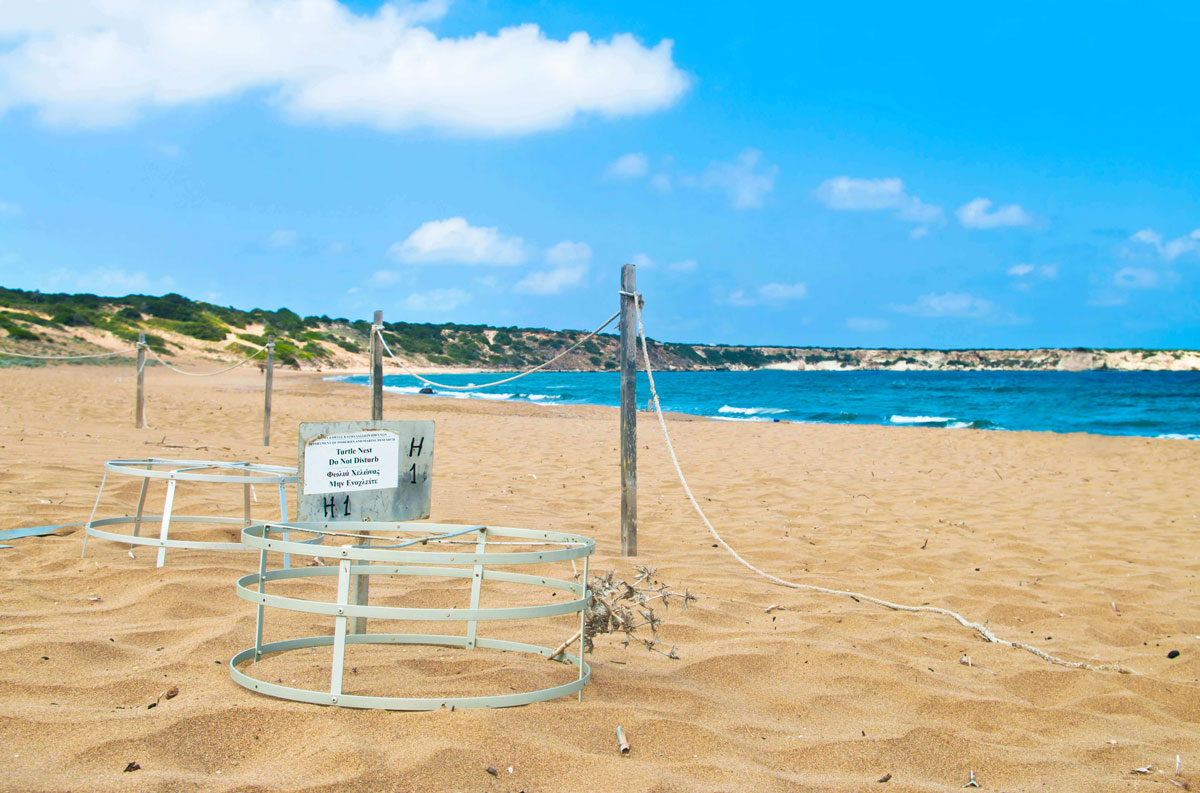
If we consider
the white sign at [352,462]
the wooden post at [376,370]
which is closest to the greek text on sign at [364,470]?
the white sign at [352,462]

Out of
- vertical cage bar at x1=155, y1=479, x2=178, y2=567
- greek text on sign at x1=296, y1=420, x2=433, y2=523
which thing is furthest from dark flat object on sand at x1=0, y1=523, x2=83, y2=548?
greek text on sign at x1=296, y1=420, x2=433, y2=523

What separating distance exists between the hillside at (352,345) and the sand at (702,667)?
306 cm

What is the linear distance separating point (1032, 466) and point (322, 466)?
11.2 m

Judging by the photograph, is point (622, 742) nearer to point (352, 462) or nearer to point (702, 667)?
point (702, 667)

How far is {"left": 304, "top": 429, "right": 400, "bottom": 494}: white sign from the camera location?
2.94 meters

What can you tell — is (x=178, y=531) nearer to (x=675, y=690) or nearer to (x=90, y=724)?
(x=90, y=724)

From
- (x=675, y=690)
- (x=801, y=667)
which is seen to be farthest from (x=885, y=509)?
(x=675, y=690)

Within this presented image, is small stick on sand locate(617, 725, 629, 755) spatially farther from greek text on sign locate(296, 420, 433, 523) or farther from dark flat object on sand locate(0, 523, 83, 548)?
dark flat object on sand locate(0, 523, 83, 548)

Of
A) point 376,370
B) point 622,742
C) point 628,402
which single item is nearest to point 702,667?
point 622,742

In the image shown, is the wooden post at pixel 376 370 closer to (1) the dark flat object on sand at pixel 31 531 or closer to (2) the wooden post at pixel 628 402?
(2) the wooden post at pixel 628 402

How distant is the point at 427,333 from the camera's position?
266ft

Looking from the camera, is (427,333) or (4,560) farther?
(427,333)

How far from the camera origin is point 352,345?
2408 inches

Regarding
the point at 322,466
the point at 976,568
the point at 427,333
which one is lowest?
the point at 976,568
